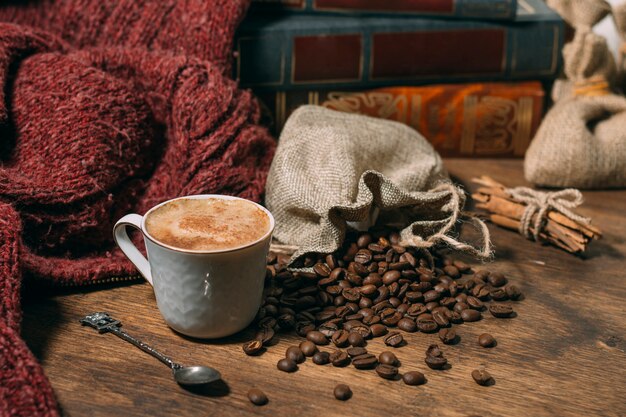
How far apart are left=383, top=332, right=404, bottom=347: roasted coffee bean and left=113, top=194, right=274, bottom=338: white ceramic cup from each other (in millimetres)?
201

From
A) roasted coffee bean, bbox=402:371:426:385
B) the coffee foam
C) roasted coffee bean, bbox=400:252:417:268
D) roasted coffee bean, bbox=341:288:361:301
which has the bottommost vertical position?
roasted coffee bean, bbox=402:371:426:385

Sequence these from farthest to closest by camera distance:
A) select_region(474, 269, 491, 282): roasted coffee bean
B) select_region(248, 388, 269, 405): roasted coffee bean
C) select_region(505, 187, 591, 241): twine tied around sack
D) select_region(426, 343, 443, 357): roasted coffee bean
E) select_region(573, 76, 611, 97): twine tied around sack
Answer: select_region(573, 76, 611, 97): twine tied around sack → select_region(505, 187, 591, 241): twine tied around sack → select_region(474, 269, 491, 282): roasted coffee bean → select_region(426, 343, 443, 357): roasted coffee bean → select_region(248, 388, 269, 405): roasted coffee bean

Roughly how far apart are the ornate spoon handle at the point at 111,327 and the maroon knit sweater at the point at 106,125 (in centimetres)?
10

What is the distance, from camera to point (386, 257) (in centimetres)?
118

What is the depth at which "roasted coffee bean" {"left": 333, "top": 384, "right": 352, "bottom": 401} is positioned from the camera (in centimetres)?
92

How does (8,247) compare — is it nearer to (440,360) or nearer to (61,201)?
(61,201)

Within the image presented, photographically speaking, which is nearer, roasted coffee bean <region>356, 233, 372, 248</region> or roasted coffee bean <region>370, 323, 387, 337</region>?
roasted coffee bean <region>370, 323, 387, 337</region>

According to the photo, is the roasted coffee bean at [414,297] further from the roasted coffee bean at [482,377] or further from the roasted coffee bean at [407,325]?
the roasted coffee bean at [482,377]

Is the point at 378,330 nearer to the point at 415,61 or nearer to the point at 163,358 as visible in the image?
the point at 163,358

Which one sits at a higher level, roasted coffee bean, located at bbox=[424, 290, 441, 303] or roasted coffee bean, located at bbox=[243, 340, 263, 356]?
roasted coffee bean, located at bbox=[424, 290, 441, 303]

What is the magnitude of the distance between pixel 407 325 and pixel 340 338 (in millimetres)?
112

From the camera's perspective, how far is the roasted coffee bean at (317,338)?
1.03 meters

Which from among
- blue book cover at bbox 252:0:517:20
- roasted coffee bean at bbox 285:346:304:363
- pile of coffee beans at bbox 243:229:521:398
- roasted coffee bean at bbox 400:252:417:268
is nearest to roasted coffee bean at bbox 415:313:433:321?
pile of coffee beans at bbox 243:229:521:398

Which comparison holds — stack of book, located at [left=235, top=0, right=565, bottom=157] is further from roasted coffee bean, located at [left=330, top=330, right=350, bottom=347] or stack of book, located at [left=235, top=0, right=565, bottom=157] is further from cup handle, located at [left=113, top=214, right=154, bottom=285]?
roasted coffee bean, located at [left=330, top=330, right=350, bottom=347]
